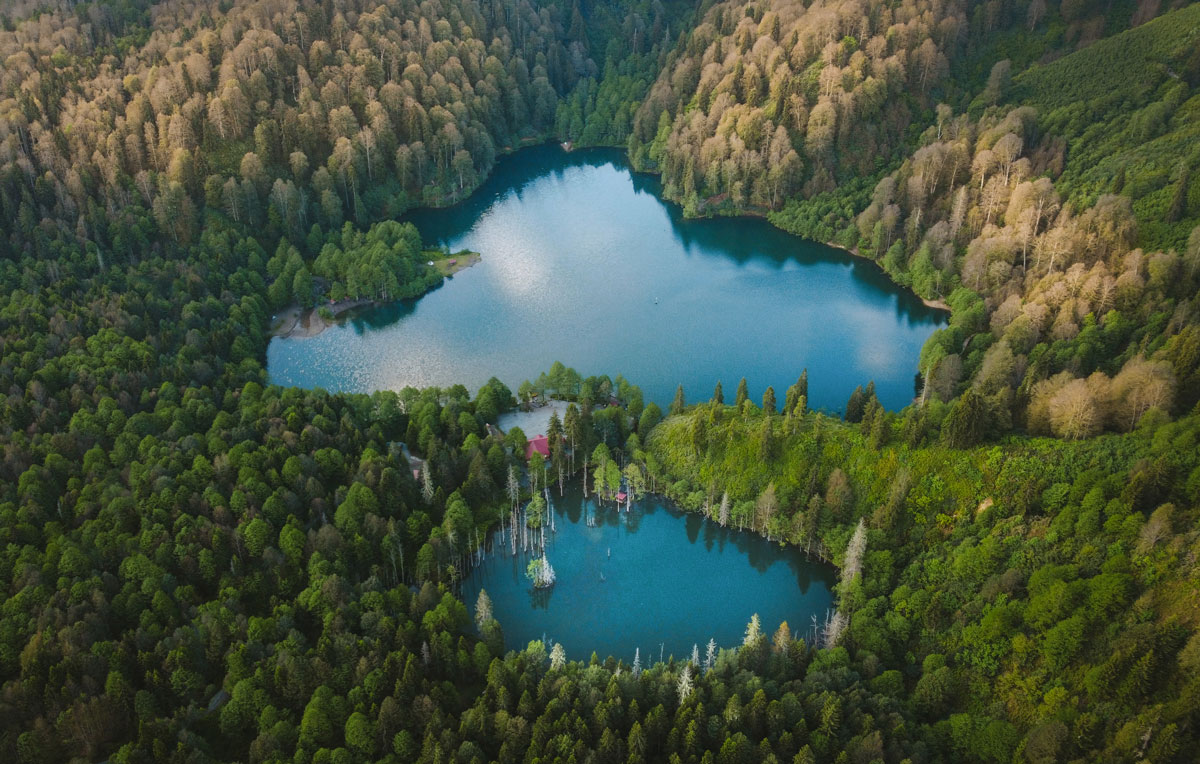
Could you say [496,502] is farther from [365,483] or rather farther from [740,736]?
[740,736]

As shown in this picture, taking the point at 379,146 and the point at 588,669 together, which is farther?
the point at 379,146

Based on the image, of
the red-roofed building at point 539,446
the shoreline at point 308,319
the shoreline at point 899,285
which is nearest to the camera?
the red-roofed building at point 539,446

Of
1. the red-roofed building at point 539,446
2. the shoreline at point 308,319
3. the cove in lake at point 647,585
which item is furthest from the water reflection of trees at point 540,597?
the shoreline at point 308,319

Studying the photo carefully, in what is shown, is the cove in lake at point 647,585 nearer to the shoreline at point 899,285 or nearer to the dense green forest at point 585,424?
the dense green forest at point 585,424

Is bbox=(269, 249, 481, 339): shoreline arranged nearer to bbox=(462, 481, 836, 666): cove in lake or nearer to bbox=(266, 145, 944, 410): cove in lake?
bbox=(266, 145, 944, 410): cove in lake

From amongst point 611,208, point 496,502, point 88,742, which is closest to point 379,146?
point 611,208

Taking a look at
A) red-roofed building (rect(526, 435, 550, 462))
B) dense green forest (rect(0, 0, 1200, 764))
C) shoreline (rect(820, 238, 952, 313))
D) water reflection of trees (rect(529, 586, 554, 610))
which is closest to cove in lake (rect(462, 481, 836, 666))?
water reflection of trees (rect(529, 586, 554, 610))
